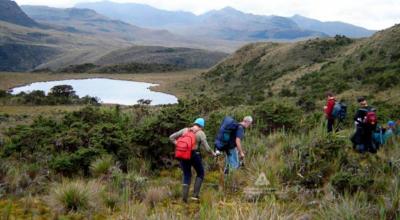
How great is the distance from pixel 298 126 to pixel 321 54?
48721 mm

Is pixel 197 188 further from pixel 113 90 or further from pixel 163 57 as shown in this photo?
pixel 163 57

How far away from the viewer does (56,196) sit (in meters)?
7.59

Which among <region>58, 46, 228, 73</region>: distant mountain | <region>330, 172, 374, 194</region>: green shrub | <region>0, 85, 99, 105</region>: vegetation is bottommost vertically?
<region>0, 85, 99, 105</region>: vegetation

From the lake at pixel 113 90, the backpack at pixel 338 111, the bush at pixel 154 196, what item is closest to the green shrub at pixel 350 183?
the bush at pixel 154 196

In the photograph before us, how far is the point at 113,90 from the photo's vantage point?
242 ft

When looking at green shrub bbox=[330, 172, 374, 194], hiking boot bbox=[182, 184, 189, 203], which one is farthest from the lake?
green shrub bbox=[330, 172, 374, 194]

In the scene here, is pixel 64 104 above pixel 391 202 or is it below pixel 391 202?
below

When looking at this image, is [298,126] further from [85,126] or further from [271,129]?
[85,126]

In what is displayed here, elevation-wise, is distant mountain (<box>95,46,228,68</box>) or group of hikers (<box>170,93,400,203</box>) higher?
group of hikers (<box>170,93,400,203</box>)

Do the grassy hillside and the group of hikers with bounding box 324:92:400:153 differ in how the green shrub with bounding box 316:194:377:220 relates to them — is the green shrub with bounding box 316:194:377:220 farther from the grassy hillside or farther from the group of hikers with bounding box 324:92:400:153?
the group of hikers with bounding box 324:92:400:153

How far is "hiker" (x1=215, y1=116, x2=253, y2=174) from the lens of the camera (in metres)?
9.35

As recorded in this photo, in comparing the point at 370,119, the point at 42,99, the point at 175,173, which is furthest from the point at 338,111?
the point at 42,99

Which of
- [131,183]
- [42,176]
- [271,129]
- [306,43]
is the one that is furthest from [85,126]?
[306,43]

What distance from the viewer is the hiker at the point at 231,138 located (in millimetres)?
9352
